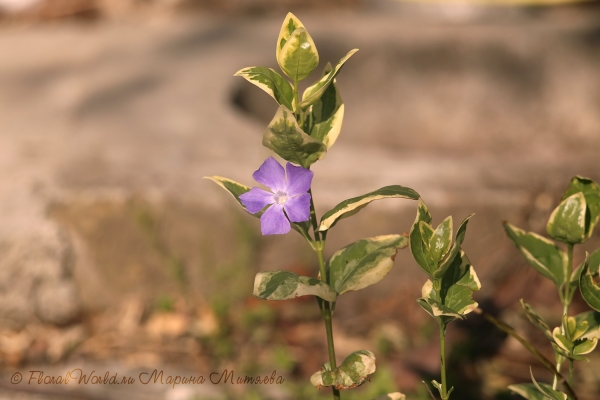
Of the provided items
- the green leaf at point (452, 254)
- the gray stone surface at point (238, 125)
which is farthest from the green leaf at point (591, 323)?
the gray stone surface at point (238, 125)

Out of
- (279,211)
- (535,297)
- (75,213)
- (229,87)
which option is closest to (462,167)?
(535,297)

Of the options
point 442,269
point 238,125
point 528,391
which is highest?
point 442,269

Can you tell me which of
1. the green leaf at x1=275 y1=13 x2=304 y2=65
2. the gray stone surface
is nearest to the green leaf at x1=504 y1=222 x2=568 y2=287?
the green leaf at x1=275 y1=13 x2=304 y2=65

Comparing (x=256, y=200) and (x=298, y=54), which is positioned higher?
(x=298, y=54)

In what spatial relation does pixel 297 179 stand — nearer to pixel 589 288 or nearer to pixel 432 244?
pixel 432 244

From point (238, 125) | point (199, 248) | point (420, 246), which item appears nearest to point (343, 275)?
point (420, 246)
